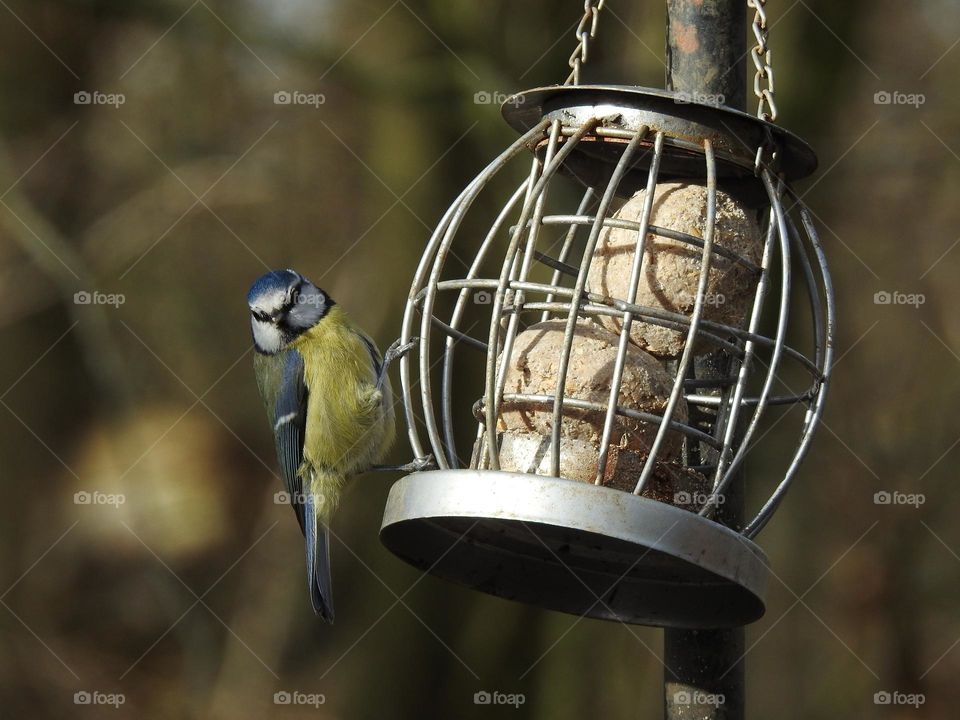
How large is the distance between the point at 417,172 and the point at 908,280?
3.60 metres

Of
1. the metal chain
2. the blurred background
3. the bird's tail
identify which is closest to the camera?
the metal chain

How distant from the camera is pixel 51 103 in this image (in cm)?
755

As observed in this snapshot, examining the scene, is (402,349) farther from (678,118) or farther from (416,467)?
(678,118)

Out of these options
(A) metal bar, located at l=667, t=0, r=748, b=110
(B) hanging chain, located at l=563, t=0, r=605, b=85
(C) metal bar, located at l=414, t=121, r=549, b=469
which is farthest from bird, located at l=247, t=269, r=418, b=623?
(A) metal bar, located at l=667, t=0, r=748, b=110

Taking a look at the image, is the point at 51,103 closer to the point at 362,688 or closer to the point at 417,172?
the point at 417,172

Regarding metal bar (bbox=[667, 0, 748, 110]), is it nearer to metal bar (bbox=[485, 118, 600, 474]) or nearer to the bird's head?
metal bar (bbox=[485, 118, 600, 474])

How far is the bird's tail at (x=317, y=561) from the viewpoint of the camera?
4117 millimetres

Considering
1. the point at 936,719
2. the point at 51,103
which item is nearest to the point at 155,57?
the point at 51,103

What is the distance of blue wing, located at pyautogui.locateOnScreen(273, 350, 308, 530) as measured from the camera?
4.42m

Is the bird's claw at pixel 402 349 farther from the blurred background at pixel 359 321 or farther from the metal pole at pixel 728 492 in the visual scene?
the blurred background at pixel 359 321

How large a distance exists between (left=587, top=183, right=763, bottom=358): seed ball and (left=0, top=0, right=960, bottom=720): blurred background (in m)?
3.30

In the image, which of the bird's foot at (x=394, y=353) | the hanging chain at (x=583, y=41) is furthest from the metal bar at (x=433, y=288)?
the bird's foot at (x=394, y=353)

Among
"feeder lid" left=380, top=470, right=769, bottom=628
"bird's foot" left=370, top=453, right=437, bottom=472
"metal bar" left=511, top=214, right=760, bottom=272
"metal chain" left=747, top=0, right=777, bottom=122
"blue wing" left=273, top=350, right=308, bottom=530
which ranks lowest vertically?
"feeder lid" left=380, top=470, right=769, bottom=628

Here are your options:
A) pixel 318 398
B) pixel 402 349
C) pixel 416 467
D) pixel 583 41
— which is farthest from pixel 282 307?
pixel 583 41
